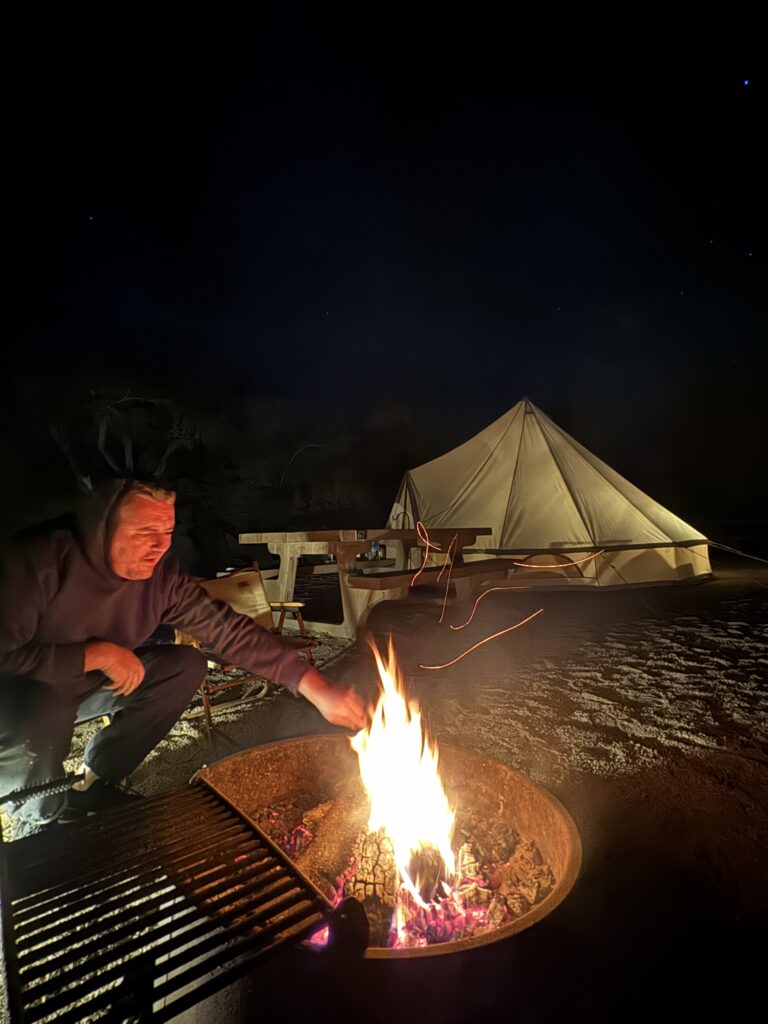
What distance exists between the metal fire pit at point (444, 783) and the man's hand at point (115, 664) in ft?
1.64

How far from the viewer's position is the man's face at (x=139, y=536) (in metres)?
2.12

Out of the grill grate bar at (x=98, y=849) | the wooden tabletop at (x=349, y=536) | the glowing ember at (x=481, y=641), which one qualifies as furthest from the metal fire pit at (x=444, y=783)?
the wooden tabletop at (x=349, y=536)

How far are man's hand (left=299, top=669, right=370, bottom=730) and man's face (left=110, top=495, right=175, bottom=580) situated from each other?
84 centimetres

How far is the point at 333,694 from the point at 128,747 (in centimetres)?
106

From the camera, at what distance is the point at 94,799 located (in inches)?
90.3

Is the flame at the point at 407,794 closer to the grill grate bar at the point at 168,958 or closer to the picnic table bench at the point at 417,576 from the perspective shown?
the grill grate bar at the point at 168,958

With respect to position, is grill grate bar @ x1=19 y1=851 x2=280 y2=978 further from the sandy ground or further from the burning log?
the burning log

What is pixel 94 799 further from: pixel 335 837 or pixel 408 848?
pixel 408 848

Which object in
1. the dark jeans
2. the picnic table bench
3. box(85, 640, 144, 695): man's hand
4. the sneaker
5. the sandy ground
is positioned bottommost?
the sandy ground

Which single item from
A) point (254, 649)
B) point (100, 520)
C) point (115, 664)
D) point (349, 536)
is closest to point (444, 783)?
point (254, 649)

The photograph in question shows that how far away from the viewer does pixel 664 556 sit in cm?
961

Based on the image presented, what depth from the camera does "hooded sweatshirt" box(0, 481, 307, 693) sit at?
2053 millimetres

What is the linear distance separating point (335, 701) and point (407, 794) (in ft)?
1.64

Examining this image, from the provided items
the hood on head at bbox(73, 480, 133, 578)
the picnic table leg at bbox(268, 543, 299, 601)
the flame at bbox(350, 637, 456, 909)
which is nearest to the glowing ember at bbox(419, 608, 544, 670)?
the picnic table leg at bbox(268, 543, 299, 601)
